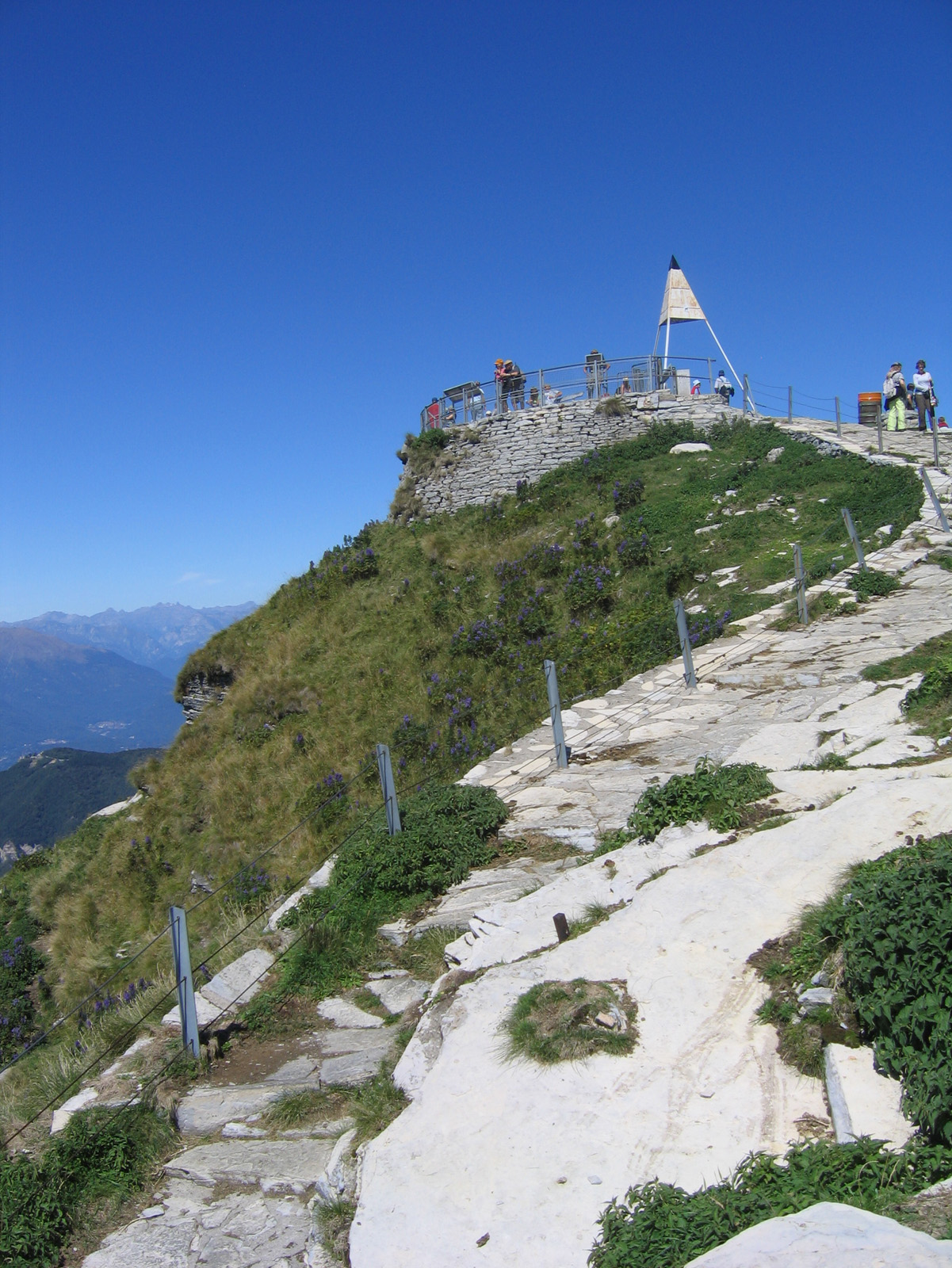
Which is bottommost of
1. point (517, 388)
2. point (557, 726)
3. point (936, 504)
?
point (557, 726)

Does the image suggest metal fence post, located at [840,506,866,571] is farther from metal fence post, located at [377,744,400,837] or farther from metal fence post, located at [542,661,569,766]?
metal fence post, located at [377,744,400,837]

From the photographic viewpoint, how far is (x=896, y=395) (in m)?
24.5

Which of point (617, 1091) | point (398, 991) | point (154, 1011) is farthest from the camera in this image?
point (154, 1011)

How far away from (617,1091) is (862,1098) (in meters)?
1.16

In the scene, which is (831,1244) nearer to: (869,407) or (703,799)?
(703,799)

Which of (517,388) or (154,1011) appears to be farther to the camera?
(517,388)

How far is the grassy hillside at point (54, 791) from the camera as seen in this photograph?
114750 mm

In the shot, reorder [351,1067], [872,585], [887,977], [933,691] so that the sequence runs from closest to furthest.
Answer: [887,977], [351,1067], [933,691], [872,585]

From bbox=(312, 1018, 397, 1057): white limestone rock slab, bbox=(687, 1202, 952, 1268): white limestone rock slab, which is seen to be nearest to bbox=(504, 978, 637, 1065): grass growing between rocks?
bbox=(312, 1018, 397, 1057): white limestone rock slab

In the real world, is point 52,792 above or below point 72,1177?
below

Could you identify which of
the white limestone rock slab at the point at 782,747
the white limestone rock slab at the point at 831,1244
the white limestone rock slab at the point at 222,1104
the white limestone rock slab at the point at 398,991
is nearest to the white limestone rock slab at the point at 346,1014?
the white limestone rock slab at the point at 398,991

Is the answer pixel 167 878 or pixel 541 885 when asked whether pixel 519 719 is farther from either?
pixel 541 885

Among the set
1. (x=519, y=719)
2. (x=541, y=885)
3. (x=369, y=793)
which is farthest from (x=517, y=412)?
(x=541, y=885)

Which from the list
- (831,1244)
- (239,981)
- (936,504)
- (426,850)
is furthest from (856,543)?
(831,1244)
